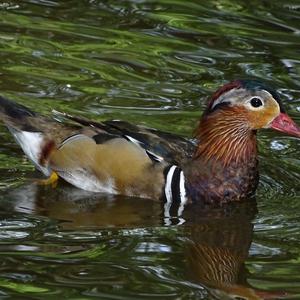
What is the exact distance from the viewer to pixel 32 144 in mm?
9383

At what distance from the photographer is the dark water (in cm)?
749

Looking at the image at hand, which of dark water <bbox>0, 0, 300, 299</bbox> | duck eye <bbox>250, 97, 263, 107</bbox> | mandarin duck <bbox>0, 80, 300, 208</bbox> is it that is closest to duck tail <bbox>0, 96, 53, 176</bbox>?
mandarin duck <bbox>0, 80, 300, 208</bbox>

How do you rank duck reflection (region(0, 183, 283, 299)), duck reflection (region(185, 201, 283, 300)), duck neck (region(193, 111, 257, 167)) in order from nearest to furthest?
1. duck reflection (region(185, 201, 283, 300))
2. duck reflection (region(0, 183, 283, 299))
3. duck neck (region(193, 111, 257, 167))

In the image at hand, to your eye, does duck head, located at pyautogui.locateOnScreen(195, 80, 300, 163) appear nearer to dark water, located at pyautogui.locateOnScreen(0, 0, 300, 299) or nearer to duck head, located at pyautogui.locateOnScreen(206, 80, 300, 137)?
duck head, located at pyautogui.locateOnScreen(206, 80, 300, 137)

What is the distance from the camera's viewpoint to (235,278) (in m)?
7.63

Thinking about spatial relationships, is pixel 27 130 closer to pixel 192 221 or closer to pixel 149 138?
pixel 149 138

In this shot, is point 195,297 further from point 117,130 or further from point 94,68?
point 94,68

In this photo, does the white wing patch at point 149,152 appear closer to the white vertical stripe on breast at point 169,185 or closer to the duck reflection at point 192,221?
the white vertical stripe on breast at point 169,185

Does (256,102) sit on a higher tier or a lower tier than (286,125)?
higher

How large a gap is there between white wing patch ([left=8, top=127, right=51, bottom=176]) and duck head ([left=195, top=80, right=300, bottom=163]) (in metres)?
1.07

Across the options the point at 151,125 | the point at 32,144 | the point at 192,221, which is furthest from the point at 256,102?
the point at 32,144

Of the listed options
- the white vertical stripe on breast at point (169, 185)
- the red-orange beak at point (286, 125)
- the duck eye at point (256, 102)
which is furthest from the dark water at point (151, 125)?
the duck eye at point (256, 102)

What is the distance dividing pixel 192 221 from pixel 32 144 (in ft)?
4.48

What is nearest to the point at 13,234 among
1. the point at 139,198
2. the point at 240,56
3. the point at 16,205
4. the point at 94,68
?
the point at 16,205
